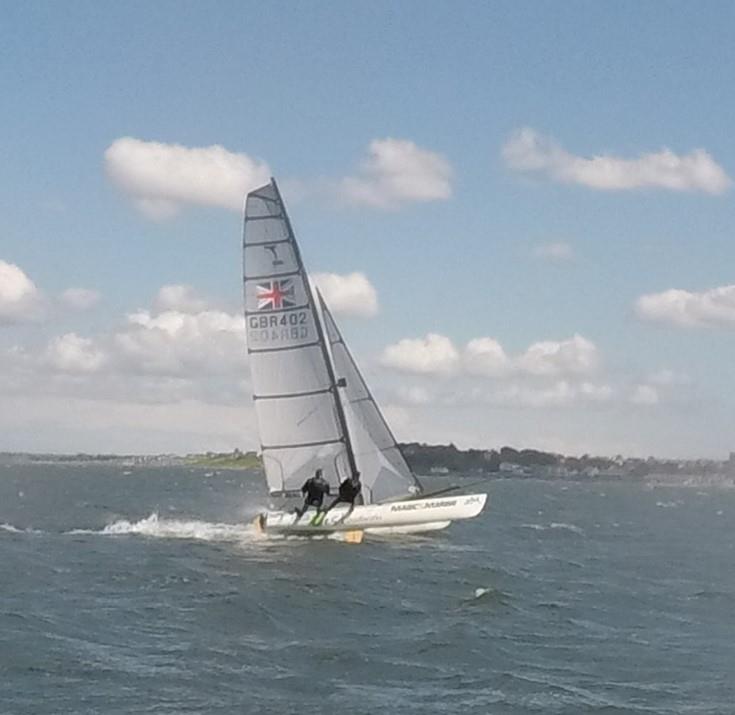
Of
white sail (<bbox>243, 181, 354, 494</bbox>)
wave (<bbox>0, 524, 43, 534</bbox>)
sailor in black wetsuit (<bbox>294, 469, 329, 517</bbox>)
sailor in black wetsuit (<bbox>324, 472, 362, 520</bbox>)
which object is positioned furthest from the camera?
wave (<bbox>0, 524, 43, 534</bbox>)

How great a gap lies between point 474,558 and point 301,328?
9.26m

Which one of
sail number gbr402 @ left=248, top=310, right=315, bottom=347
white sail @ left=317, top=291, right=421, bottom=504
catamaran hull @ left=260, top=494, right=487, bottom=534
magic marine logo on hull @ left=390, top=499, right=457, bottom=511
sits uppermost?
sail number gbr402 @ left=248, top=310, right=315, bottom=347

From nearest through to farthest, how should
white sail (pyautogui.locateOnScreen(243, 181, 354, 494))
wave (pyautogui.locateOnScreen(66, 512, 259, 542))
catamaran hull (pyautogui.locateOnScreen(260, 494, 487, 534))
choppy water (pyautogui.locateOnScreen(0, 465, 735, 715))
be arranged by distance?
choppy water (pyautogui.locateOnScreen(0, 465, 735, 715)), catamaran hull (pyautogui.locateOnScreen(260, 494, 487, 534)), white sail (pyautogui.locateOnScreen(243, 181, 354, 494)), wave (pyautogui.locateOnScreen(66, 512, 259, 542))

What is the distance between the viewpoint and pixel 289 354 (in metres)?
39.4

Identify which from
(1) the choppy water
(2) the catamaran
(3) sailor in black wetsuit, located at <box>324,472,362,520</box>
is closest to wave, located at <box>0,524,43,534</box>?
(1) the choppy water

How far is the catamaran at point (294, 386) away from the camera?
39.2 m

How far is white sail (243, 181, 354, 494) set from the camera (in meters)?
39.3

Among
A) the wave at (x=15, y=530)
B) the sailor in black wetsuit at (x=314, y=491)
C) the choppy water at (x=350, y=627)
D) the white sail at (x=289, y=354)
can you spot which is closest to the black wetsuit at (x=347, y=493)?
the sailor in black wetsuit at (x=314, y=491)

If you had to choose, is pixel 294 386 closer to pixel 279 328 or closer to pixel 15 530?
pixel 279 328

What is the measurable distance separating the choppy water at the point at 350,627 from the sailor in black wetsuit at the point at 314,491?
144 cm

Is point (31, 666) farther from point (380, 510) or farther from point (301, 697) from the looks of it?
point (380, 510)

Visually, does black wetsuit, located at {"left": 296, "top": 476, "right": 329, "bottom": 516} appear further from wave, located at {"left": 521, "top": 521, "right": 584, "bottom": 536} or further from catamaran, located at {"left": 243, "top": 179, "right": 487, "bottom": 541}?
wave, located at {"left": 521, "top": 521, "right": 584, "bottom": 536}

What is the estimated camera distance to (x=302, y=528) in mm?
37594

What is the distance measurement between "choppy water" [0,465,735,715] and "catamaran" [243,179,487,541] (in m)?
2.44
